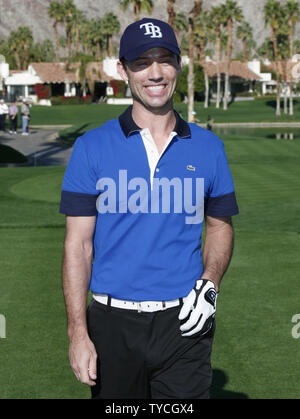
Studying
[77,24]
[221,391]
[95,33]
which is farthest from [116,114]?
[221,391]

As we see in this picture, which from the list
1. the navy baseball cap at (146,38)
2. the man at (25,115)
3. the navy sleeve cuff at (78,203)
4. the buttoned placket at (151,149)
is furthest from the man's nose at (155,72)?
the man at (25,115)

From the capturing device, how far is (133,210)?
382cm

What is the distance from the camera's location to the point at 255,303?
8.58 metres

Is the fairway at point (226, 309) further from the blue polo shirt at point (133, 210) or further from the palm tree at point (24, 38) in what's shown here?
the palm tree at point (24, 38)

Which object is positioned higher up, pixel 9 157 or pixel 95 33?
pixel 95 33

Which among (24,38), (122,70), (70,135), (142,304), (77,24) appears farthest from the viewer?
(77,24)

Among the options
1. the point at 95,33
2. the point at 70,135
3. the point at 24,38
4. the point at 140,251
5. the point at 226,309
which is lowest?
the point at 70,135

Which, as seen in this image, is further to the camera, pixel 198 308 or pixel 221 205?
pixel 221 205

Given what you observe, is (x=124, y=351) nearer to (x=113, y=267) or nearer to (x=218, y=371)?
(x=113, y=267)

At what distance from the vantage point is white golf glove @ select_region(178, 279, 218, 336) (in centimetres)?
377

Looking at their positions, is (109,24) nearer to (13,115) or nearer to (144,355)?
(13,115)

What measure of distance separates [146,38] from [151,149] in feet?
1.90

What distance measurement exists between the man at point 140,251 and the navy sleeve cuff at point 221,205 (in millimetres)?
169

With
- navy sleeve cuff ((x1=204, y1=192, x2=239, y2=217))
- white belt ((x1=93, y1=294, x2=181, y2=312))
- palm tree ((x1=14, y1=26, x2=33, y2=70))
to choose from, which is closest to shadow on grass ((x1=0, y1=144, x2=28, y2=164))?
navy sleeve cuff ((x1=204, y1=192, x2=239, y2=217))
